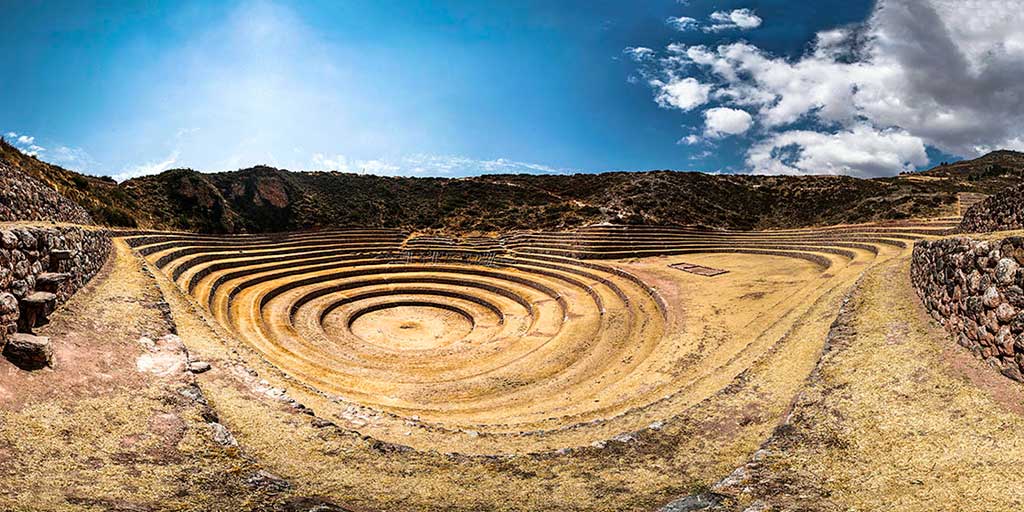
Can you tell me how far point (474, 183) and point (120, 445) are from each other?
184ft

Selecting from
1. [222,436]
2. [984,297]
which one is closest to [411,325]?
[222,436]

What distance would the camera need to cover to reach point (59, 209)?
64.9ft

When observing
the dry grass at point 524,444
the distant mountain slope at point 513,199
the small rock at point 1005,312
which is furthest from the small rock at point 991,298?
the distant mountain slope at point 513,199

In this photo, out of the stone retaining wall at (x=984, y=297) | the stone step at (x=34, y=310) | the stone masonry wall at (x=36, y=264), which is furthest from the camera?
the stone step at (x=34, y=310)

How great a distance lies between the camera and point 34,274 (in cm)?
844

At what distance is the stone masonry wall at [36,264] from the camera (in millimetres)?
7031

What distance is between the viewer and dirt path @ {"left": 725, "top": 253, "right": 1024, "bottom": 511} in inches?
175

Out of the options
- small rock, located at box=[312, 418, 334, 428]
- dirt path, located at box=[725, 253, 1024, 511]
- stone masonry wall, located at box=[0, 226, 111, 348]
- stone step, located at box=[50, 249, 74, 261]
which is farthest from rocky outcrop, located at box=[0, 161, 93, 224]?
dirt path, located at box=[725, 253, 1024, 511]

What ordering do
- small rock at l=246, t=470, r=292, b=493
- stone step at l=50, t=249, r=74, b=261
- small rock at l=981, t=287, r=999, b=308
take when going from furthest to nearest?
stone step at l=50, t=249, r=74, b=261 → small rock at l=981, t=287, r=999, b=308 → small rock at l=246, t=470, r=292, b=493

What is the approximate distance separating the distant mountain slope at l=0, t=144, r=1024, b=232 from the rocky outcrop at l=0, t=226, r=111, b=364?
76.5 ft

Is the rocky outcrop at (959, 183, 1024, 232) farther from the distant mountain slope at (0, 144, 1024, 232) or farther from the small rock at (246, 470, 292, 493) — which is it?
the distant mountain slope at (0, 144, 1024, 232)

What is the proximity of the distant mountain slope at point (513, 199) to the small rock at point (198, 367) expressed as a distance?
27262 mm

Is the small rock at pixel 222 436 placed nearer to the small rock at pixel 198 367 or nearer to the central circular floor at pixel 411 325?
the small rock at pixel 198 367

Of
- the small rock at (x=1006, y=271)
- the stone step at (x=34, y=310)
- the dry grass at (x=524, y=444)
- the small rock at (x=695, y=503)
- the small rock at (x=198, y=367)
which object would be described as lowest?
the dry grass at (x=524, y=444)
